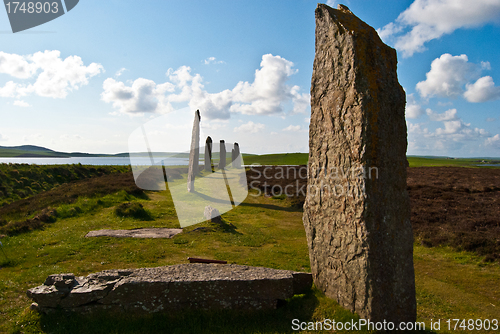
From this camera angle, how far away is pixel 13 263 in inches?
280

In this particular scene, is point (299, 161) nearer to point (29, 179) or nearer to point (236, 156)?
point (236, 156)

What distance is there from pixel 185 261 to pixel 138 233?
302 centimetres

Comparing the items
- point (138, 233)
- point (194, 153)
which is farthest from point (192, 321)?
point (194, 153)

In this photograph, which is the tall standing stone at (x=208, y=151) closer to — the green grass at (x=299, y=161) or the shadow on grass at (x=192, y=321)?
the shadow on grass at (x=192, y=321)

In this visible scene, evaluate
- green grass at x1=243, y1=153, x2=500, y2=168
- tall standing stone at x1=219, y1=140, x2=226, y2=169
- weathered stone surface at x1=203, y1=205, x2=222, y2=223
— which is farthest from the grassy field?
green grass at x1=243, y1=153, x2=500, y2=168

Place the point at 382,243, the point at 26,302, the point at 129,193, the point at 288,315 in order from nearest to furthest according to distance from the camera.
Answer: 1. the point at 382,243
2. the point at 288,315
3. the point at 26,302
4. the point at 129,193

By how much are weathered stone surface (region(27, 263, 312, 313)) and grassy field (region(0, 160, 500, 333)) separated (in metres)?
0.16

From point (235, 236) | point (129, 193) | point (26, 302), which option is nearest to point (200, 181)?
point (129, 193)

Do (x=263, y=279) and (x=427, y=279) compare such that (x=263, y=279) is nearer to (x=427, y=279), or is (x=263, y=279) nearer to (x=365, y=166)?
(x=365, y=166)

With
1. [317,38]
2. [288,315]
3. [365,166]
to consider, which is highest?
[317,38]

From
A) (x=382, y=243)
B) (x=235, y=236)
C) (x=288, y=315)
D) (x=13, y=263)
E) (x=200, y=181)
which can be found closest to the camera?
(x=382, y=243)

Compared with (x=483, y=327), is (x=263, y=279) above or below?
above

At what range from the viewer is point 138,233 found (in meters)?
9.79

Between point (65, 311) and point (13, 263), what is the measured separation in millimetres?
3844
